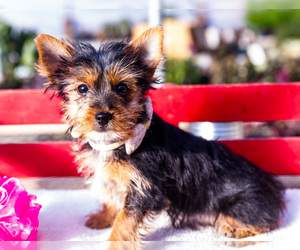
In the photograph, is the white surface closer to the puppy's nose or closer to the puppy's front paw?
the puppy's front paw

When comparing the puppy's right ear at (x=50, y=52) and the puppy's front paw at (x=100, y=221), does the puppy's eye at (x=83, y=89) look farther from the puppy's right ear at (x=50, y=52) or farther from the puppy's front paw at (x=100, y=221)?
the puppy's front paw at (x=100, y=221)

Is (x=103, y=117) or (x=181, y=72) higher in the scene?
(x=103, y=117)

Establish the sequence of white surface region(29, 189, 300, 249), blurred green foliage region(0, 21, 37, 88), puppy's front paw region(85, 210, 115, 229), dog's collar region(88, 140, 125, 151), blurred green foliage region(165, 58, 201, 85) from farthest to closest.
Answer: blurred green foliage region(0, 21, 37, 88) → blurred green foliage region(165, 58, 201, 85) → puppy's front paw region(85, 210, 115, 229) → white surface region(29, 189, 300, 249) → dog's collar region(88, 140, 125, 151)

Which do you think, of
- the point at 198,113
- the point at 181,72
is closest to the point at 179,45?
the point at 181,72

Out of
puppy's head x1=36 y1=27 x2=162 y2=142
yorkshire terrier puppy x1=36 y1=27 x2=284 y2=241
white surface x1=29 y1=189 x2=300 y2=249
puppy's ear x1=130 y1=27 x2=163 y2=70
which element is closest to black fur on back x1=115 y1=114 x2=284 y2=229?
yorkshire terrier puppy x1=36 y1=27 x2=284 y2=241

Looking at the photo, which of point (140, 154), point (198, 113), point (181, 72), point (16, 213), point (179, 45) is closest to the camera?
point (16, 213)

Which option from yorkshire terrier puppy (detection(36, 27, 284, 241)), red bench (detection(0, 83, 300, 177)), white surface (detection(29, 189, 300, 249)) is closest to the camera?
yorkshire terrier puppy (detection(36, 27, 284, 241))

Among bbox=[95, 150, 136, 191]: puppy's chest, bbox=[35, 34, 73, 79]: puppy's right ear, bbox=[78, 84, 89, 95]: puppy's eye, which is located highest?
bbox=[35, 34, 73, 79]: puppy's right ear

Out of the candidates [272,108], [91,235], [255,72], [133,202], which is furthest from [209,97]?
[255,72]

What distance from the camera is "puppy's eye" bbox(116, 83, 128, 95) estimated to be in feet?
7.10

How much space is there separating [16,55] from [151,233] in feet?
27.2

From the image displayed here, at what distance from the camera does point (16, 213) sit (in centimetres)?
218

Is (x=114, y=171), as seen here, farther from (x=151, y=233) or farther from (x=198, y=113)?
(x=198, y=113)

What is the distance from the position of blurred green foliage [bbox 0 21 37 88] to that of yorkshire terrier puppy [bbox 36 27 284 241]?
656 centimetres
